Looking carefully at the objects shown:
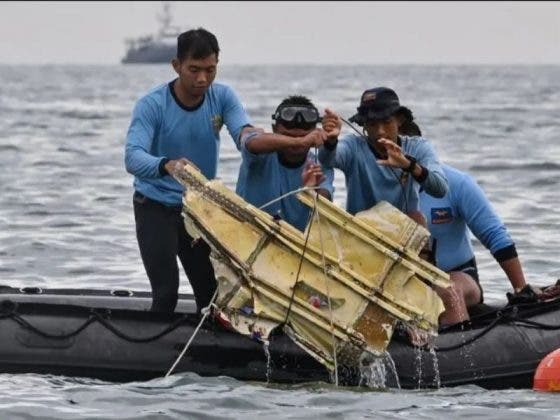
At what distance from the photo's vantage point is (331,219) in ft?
34.8

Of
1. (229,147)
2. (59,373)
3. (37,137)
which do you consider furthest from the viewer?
(37,137)

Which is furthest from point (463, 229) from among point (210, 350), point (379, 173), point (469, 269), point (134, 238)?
point (134, 238)

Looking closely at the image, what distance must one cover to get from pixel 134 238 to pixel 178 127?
32.9 ft

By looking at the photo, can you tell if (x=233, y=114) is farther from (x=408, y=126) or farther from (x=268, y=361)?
(x=268, y=361)

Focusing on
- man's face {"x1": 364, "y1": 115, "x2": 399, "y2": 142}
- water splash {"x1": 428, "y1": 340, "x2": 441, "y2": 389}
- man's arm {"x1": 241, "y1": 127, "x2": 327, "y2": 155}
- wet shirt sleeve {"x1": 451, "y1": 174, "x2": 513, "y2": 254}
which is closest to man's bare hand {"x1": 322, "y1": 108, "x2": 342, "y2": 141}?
man's arm {"x1": 241, "y1": 127, "x2": 327, "y2": 155}

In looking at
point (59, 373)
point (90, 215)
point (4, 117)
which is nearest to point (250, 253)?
point (59, 373)

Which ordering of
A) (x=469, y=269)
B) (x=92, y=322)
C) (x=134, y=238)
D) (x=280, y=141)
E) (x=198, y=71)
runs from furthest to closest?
1. (x=134, y=238)
2. (x=469, y=269)
3. (x=92, y=322)
4. (x=198, y=71)
5. (x=280, y=141)

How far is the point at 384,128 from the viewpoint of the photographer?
10922 millimetres

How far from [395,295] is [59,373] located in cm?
220

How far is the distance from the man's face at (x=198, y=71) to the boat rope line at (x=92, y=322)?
145 cm

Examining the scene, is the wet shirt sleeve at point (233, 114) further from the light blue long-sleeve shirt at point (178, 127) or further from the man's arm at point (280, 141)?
the man's arm at point (280, 141)

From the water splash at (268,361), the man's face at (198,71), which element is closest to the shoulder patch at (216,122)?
the man's face at (198,71)

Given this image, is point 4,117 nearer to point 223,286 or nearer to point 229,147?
point 229,147

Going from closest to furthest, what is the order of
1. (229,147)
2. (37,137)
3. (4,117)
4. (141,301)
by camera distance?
(141,301) < (229,147) < (37,137) < (4,117)
